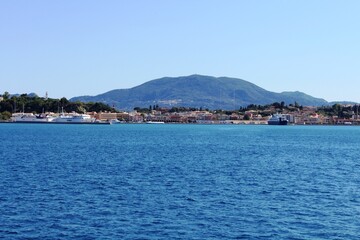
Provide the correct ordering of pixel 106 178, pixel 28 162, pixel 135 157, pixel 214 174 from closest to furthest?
pixel 106 178, pixel 214 174, pixel 28 162, pixel 135 157

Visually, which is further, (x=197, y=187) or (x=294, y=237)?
(x=197, y=187)

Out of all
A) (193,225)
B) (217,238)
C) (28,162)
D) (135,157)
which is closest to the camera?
(217,238)

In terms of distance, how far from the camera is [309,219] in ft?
86.2

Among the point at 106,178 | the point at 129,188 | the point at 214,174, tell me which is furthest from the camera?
the point at 214,174

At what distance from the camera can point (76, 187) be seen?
1371 inches

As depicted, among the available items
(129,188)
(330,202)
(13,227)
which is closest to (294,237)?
(330,202)

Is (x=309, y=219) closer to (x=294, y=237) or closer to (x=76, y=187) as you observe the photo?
(x=294, y=237)

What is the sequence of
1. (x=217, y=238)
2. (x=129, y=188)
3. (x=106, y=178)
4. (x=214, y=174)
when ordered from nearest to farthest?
(x=217, y=238) → (x=129, y=188) → (x=106, y=178) → (x=214, y=174)

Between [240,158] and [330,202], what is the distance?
94.8ft

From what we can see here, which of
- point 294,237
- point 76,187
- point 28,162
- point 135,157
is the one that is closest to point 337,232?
point 294,237

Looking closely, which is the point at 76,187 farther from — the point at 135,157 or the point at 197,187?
the point at 135,157

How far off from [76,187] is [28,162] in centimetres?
1719

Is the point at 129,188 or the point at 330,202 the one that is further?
the point at 129,188

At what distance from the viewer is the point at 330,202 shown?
100 ft
